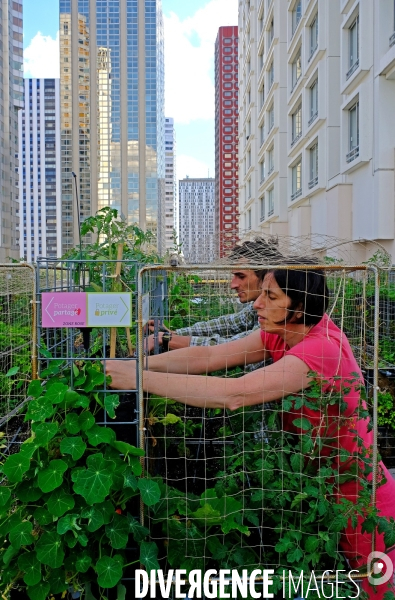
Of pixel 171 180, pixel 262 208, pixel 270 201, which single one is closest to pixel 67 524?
pixel 270 201

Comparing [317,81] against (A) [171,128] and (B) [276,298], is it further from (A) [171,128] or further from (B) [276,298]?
(A) [171,128]

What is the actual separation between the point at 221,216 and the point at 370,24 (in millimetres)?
77694

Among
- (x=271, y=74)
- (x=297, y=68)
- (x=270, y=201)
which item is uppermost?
(x=271, y=74)

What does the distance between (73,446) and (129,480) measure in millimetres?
254

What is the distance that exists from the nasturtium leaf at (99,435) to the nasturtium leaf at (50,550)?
1.20 ft

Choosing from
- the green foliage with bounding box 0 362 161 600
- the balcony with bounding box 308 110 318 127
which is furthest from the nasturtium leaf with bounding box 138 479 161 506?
the balcony with bounding box 308 110 318 127

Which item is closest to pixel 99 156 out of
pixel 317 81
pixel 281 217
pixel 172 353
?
pixel 281 217

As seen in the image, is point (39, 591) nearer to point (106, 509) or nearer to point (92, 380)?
point (106, 509)

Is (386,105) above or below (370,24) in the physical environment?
below

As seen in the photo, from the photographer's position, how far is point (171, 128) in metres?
166

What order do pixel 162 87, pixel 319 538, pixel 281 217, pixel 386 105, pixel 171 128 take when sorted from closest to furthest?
pixel 319 538
pixel 386 105
pixel 281 217
pixel 162 87
pixel 171 128

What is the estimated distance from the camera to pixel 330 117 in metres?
16.2

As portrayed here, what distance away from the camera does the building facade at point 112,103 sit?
8119cm

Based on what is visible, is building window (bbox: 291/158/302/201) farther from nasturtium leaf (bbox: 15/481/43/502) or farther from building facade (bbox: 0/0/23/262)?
building facade (bbox: 0/0/23/262)
